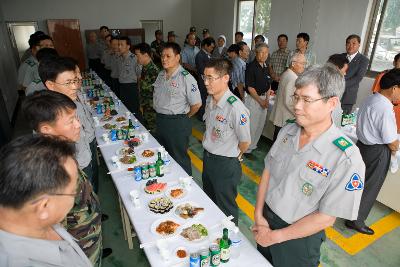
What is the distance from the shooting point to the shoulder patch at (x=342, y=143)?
1.43 m

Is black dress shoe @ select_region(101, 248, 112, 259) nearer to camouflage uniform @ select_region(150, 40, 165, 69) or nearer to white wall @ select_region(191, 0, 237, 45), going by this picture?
camouflage uniform @ select_region(150, 40, 165, 69)

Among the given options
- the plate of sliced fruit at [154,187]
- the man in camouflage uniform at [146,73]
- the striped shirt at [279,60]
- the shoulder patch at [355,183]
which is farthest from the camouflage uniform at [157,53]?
the shoulder patch at [355,183]

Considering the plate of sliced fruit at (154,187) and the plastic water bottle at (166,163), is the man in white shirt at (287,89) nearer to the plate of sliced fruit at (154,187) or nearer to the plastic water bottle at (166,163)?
the plastic water bottle at (166,163)

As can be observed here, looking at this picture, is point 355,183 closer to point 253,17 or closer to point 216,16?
point 253,17

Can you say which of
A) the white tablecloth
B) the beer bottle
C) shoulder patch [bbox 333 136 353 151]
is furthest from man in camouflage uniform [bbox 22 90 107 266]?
the beer bottle

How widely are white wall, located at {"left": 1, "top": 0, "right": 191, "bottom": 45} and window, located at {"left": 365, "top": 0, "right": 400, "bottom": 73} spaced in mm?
7655

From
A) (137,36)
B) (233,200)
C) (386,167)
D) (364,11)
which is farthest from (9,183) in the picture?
(137,36)

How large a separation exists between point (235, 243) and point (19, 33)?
10.9 m

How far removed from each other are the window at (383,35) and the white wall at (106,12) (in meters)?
7.65

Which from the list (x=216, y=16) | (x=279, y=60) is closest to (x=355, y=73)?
(x=279, y=60)

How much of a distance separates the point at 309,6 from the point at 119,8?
23.5 feet

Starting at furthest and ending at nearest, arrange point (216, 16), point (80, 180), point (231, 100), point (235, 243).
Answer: point (216, 16)
point (231, 100)
point (235, 243)
point (80, 180)

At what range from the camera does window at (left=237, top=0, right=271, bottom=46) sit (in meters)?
8.23

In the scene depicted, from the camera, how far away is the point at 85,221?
1599 mm
